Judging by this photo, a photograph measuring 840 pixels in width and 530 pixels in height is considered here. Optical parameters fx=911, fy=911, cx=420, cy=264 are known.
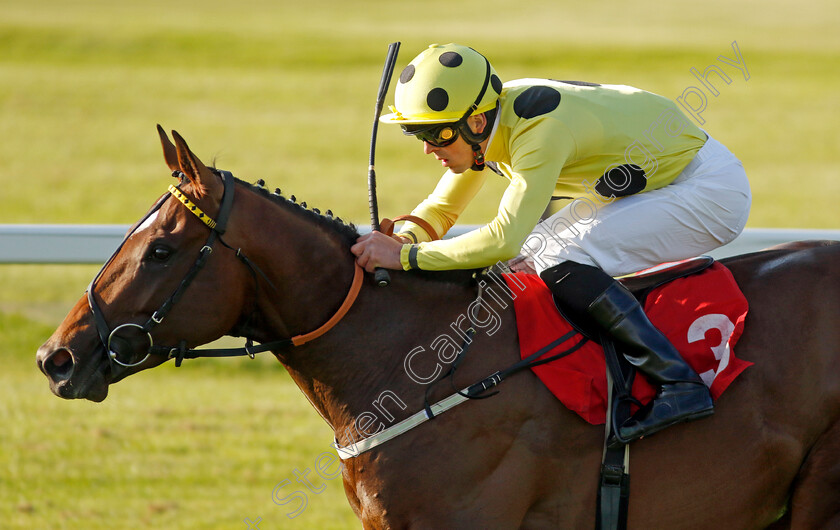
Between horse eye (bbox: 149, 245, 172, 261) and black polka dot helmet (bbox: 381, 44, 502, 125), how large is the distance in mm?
883

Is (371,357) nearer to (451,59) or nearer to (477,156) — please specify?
(477,156)

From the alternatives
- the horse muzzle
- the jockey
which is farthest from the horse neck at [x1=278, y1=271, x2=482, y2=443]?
the horse muzzle

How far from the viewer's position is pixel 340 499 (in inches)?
207

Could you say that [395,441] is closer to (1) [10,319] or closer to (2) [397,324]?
(2) [397,324]

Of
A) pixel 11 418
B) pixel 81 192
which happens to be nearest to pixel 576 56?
pixel 81 192

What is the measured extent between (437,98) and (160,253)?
3.45 feet

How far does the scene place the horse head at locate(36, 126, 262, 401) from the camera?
290 cm

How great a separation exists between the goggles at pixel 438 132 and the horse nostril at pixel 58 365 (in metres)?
1.37

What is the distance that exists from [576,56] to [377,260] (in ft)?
65.5

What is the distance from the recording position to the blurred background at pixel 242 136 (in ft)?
17.8

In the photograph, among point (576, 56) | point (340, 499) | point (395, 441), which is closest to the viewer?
point (395, 441)

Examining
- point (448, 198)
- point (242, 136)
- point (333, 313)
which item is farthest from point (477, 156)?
point (242, 136)

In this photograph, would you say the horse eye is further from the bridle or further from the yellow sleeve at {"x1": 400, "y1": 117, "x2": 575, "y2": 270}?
the yellow sleeve at {"x1": 400, "y1": 117, "x2": 575, "y2": 270}

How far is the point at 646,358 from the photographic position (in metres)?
3.07
